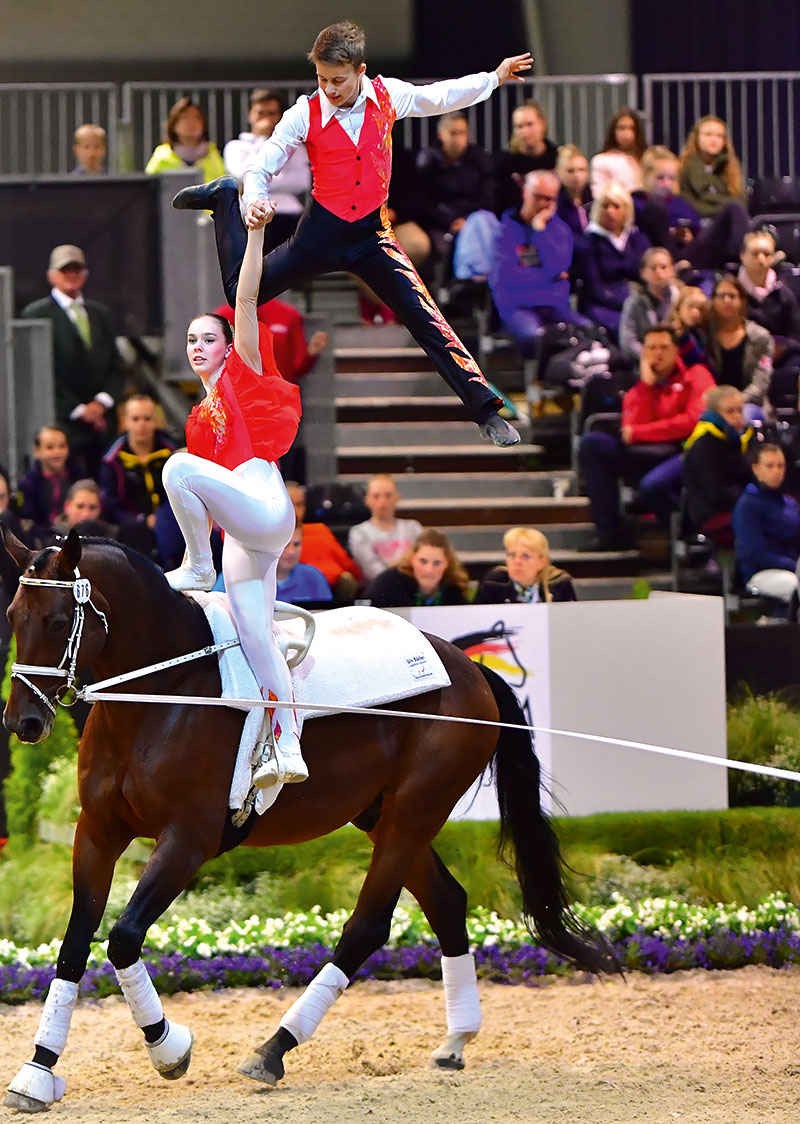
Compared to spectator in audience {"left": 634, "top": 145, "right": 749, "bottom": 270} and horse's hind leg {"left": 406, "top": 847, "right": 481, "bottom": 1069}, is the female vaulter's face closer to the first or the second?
horse's hind leg {"left": 406, "top": 847, "right": 481, "bottom": 1069}

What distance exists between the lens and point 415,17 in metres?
13.4

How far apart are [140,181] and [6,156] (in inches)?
100

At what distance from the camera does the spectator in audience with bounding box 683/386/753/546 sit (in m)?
9.58

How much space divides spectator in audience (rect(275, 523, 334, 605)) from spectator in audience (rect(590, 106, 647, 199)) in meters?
4.50

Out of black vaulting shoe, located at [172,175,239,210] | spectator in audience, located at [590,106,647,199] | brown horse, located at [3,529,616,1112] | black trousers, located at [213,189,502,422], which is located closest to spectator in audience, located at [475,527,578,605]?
brown horse, located at [3,529,616,1112]

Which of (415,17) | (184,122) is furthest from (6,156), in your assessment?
(415,17)

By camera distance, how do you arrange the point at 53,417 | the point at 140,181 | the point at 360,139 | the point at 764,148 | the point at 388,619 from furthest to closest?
1. the point at 764,148
2. the point at 140,181
3. the point at 53,417
4. the point at 388,619
5. the point at 360,139

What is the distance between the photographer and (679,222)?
11.8 m

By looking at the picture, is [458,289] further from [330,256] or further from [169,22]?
[330,256]

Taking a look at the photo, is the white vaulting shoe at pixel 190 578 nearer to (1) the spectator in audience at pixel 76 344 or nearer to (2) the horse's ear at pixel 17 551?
(2) the horse's ear at pixel 17 551

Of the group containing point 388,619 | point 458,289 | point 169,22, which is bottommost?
point 388,619

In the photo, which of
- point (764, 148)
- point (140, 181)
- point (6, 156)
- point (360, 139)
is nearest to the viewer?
point (360, 139)

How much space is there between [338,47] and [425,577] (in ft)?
11.6

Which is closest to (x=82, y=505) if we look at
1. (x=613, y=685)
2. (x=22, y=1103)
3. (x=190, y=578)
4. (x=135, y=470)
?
(x=135, y=470)
